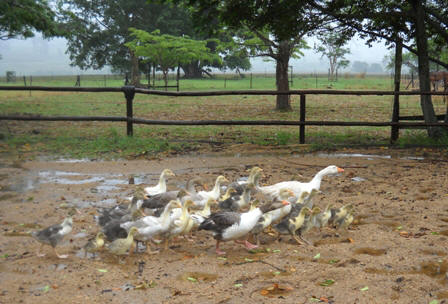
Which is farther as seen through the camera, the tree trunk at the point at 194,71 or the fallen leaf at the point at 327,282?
the tree trunk at the point at 194,71

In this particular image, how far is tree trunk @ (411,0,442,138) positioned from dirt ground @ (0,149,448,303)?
470cm

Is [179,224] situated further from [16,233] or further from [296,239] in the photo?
[16,233]

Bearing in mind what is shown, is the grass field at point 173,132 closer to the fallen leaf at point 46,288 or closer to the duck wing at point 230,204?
the duck wing at point 230,204

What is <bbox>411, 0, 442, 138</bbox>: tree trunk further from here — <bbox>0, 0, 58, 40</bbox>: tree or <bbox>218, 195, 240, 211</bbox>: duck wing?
<bbox>0, 0, 58, 40</bbox>: tree

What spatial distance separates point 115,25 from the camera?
193ft

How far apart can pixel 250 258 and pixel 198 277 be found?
881mm

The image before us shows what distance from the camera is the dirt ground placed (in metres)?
5.08

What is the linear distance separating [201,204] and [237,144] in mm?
6169

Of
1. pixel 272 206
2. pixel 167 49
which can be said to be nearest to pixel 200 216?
pixel 272 206

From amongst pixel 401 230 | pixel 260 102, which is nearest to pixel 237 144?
pixel 401 230

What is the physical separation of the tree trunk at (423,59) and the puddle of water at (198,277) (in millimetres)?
10475

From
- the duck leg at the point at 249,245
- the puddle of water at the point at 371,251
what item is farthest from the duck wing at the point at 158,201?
the puddle of water at the point at 371,251

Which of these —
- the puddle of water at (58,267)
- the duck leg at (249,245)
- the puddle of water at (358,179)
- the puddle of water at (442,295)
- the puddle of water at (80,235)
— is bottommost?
the puddle of water at (58,267)

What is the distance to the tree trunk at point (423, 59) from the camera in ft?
43.9
